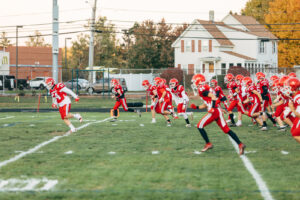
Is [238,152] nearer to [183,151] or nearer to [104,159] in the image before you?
[183,151]

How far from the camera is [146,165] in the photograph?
863 cm

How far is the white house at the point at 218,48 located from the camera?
5491 cm

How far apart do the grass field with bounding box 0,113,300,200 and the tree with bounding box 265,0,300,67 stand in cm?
4623

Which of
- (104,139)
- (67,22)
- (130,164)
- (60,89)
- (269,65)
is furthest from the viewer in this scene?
(269,65)

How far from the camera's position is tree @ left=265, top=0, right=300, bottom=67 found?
187 feet

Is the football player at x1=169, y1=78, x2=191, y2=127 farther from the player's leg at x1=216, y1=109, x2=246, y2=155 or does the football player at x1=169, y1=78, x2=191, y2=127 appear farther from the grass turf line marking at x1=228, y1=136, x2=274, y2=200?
the grass turf line marking at x1=228, y1=136, x2=274, y2=200

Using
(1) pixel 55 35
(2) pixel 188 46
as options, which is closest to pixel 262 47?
(2) pixel 188 46

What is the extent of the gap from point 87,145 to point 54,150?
1.02 metres

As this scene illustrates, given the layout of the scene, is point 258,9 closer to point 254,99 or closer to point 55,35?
point 55,35

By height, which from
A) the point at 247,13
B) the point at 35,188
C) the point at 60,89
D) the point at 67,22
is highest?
the point at 247,13

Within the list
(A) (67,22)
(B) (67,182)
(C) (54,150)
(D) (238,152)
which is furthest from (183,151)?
(A) (67,22)

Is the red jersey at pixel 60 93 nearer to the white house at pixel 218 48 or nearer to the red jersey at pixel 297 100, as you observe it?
the red jersey at pixel 297 100

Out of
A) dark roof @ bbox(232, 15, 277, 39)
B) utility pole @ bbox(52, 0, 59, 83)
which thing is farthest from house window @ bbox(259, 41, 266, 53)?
utility pole @ bbox(52, 0, 59, 83)

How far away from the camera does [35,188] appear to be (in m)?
6.84
